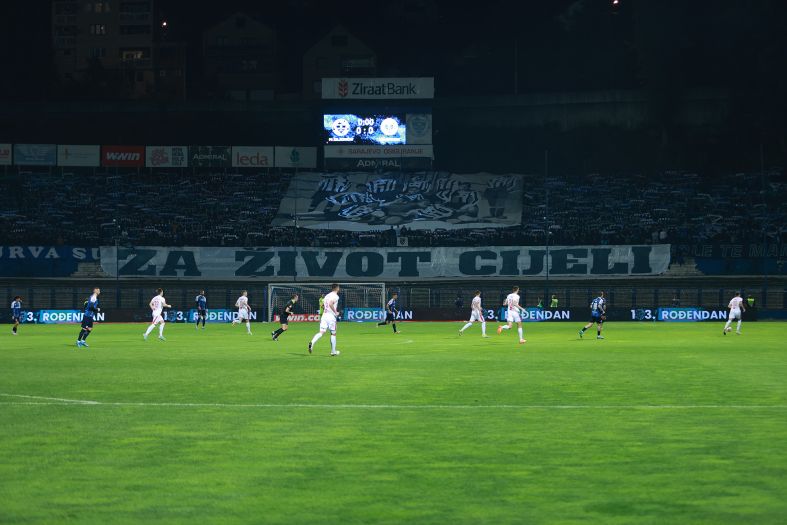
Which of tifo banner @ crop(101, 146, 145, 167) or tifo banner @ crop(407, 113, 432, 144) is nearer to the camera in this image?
tifo banner @ crop(407, 113, 432, 144)

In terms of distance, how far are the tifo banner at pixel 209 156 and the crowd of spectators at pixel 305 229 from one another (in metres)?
1.11

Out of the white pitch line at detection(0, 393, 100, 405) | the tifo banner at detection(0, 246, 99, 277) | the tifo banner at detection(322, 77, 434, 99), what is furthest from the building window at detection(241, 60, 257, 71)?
the white pitch line at detection(0, 393, 100, 405)

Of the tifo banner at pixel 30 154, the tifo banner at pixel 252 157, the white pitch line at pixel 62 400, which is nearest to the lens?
the white pitch line at pixel 62 400

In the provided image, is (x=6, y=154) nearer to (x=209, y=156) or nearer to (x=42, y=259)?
(x=209, y=156)

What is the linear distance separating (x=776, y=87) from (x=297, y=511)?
8911 centimetres

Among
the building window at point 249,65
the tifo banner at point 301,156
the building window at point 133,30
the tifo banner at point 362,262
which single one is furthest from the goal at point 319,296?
the building window at point 133,30

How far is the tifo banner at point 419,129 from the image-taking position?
293ft

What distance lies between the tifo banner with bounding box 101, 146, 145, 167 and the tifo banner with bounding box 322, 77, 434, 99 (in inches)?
725

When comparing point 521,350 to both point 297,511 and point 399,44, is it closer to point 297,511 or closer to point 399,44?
point 297,511

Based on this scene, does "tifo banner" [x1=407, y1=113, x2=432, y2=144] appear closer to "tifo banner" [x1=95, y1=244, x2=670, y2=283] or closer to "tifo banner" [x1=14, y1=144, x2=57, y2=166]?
"tifo banner" [x1=95, y1=244, x2=670, y2=283]

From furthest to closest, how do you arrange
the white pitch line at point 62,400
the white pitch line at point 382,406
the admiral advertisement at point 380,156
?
the admiral advertisement at point 380,156 → the white pitch line at point 62,400 → the white pitch line at point 382,406

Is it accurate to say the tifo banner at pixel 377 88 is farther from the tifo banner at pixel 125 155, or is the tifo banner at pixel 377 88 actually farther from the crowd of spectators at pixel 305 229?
the tifo banner at pixel 125 155

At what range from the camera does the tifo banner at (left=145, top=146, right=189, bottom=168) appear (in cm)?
9244

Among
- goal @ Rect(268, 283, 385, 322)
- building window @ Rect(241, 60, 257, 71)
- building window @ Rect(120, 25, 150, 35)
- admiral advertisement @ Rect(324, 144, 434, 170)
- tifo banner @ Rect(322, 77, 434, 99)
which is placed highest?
building window @ Rect(120, 25, 150, 35)
